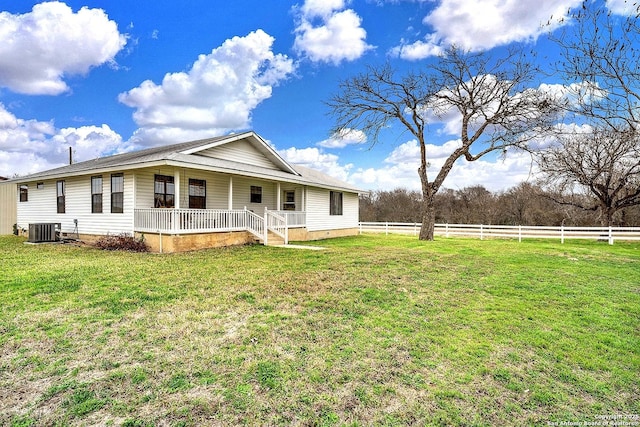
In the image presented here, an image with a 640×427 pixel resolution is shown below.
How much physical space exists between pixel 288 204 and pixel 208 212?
631 cm

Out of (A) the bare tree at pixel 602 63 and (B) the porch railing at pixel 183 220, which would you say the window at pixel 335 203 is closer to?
(B) the porch railing at pixel 183 220

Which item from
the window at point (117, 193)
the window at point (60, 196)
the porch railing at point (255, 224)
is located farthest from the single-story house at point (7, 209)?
the porch railing at point (255, 224)

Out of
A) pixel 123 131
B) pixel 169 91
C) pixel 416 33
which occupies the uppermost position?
pixel 416 33

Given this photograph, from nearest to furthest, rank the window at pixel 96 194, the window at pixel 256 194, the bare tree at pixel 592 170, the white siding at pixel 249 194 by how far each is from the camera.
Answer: the window at pixel 96 194
the white siding at pixel 249 194
the window at pixel 256 194
the bare tree at pixel 592 170

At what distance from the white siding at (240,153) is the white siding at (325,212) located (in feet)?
9.03

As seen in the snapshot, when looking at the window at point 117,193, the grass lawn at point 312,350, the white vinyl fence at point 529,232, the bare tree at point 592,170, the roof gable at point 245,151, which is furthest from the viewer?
the bare tree at point 592,170

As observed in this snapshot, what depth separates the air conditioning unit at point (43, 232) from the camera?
1385cm

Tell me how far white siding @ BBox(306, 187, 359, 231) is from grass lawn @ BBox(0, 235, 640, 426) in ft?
34.5

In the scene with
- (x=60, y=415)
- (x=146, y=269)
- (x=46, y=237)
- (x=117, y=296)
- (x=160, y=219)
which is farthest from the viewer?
(x=46, y=237)

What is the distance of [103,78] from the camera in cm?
1875

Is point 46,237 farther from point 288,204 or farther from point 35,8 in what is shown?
point 288,204

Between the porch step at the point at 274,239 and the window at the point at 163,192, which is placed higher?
the window at the point at 163,192

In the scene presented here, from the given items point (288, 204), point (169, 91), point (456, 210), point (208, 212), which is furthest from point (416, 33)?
point (456, 210)

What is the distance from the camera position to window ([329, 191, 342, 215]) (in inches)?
781
